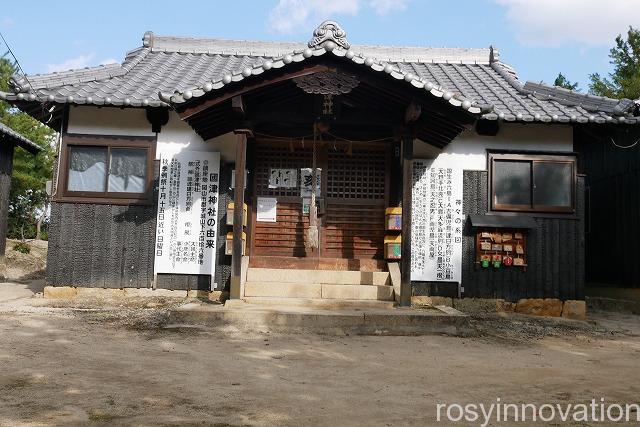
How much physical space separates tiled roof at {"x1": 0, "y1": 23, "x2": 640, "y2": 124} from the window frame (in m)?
0.84

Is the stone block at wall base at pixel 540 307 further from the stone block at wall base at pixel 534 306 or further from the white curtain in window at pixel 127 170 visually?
the white curtain in window at pixel 127 170

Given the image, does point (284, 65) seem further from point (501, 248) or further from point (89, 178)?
point (501, 248)

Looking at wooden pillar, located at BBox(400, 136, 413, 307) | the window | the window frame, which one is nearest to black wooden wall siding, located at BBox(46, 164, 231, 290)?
the window frame

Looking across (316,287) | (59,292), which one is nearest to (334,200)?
(316,287)

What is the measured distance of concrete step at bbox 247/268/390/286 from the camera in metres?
9.08

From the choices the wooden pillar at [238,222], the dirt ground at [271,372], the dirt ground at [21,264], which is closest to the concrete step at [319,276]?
the wooden pillar at [238,222]

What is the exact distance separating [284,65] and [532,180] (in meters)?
5.23

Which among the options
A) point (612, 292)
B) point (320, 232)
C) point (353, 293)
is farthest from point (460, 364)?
point (612, 292)

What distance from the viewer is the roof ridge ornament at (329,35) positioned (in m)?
7.68

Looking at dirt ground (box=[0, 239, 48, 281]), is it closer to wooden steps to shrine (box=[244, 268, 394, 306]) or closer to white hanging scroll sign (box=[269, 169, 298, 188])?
white hanging scroll sign (box=[269, 169, 298, 188])

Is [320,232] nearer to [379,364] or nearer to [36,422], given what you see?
[379,364]

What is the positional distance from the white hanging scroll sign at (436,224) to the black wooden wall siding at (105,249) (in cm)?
381

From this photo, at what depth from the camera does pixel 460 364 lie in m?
5.41

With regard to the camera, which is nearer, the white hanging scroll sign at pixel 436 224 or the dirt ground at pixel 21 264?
the white hanging scroll sign at pixel 436 224
